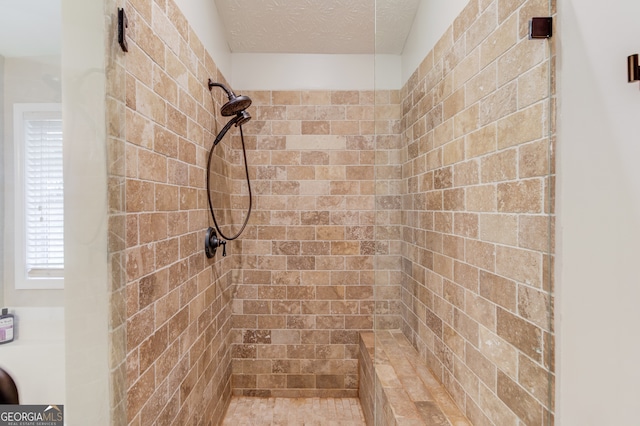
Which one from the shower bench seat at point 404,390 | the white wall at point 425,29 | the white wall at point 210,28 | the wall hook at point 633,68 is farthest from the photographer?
the white wall at point 210,28

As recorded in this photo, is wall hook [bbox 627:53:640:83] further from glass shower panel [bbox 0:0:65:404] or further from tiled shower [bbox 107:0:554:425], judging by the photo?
glass shower panel [bbox 0:0:65:404]

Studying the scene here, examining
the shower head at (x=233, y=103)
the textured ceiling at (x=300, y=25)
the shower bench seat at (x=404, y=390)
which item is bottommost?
the shower bench seat at (x=404, y=390)

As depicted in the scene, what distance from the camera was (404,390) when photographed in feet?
5.01

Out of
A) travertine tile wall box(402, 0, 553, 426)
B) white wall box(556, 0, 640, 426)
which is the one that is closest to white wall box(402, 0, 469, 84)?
travertine tile wall box(402, 0, 553, 426)

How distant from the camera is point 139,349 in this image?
1086mm

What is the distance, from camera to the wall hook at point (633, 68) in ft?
2.44

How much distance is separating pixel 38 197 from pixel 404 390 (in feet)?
5.06

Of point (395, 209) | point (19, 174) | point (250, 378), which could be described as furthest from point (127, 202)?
point (250, 378)

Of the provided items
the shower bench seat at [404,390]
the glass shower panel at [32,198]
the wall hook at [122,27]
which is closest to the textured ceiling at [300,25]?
the wall hook at [122,27]

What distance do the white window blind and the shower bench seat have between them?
1.30 m

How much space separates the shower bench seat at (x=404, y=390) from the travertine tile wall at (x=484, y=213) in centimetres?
6

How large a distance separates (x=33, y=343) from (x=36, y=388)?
0.37ft

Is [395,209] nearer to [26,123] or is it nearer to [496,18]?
[496,18]

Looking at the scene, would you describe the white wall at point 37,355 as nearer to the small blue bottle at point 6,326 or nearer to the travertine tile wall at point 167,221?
the small blue bottle at point 6,326
